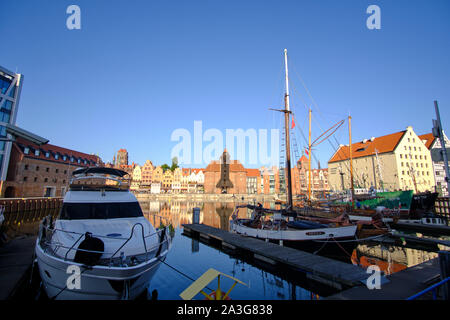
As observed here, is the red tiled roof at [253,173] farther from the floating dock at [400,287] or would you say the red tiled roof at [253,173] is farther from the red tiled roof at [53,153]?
the floating dock at [400,287]

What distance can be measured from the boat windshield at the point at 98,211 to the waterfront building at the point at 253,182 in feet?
354

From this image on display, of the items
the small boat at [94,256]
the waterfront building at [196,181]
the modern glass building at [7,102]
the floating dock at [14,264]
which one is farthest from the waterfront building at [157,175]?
the small boat at [94,256]

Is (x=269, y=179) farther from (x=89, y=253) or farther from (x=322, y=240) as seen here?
(x=89, y=253)

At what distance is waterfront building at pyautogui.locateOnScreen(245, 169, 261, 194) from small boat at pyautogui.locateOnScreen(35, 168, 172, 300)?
109m

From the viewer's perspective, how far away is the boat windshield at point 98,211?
9555 millimetres

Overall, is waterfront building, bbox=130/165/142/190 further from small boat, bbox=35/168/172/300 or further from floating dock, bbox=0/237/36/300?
small boat, bbox=35/168/172/300

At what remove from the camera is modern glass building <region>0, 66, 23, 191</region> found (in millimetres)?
42719

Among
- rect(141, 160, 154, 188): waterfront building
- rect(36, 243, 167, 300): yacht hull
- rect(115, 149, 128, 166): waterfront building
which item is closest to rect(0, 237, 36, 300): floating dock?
rect(36, 243, 167, 300): yacht hull

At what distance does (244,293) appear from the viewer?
984cm

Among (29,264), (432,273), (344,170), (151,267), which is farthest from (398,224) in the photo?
(344,170)

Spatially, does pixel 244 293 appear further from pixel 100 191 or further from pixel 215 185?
pixel 215 185

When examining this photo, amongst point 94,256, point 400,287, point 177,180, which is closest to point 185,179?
point 177,180

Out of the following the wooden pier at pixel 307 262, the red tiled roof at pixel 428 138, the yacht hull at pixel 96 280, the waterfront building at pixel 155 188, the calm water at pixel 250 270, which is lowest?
the calm water at pixel 250 270

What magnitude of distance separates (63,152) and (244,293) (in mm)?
79089
